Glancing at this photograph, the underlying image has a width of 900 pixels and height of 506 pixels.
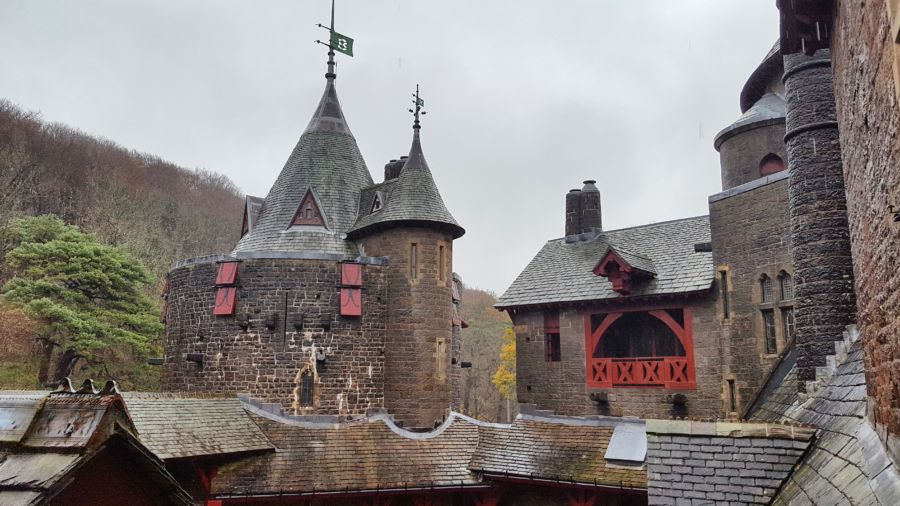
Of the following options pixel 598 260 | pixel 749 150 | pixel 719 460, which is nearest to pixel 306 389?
pixel 598 260

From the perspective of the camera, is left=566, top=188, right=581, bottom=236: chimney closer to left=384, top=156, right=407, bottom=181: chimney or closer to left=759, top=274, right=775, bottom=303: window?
left=384, top=156, right=407, bottom=181: chimney

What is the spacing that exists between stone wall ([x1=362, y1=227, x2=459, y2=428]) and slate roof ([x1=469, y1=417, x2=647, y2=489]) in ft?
6.13

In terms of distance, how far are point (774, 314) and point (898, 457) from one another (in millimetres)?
10644

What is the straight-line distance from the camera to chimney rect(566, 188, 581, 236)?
19.7 meters

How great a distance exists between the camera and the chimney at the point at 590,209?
64.1 feet

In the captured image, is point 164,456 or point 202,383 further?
point 202,383

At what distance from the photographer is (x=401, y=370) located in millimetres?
16547

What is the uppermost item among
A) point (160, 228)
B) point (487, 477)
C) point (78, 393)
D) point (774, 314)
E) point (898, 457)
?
point (160, 228)

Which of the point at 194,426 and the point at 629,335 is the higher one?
the point at 629,335

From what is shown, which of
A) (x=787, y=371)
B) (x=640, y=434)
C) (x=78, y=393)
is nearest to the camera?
(x=78, y=393)

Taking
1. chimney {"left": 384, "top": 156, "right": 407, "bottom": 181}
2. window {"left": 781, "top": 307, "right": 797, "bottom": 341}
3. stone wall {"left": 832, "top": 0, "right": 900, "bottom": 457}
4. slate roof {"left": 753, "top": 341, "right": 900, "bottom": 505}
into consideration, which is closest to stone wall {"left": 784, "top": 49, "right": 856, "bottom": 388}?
slate roof {"left": 753, "top": 341, "right": 900, "bottom": 505}

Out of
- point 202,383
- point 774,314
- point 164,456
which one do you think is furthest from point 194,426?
point 774,314

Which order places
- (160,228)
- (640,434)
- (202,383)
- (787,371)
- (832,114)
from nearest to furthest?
(832,114) → (787,371) → (640,434) → (202,383) → (160,228)

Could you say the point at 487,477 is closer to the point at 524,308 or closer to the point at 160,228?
the point at 524,308
